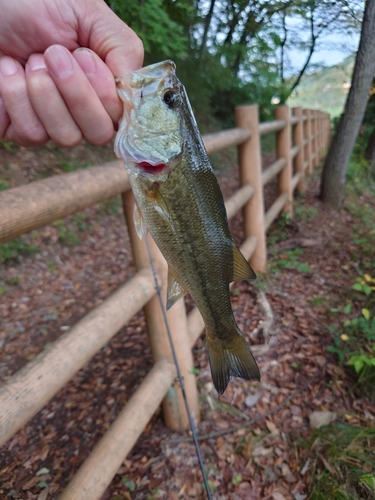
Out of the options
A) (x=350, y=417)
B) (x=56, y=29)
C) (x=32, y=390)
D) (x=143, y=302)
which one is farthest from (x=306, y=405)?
(x=56, y=29)

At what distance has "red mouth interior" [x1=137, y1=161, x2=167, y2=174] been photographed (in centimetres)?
92

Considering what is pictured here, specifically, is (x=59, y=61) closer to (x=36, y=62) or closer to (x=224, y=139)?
(x=36, y=62)

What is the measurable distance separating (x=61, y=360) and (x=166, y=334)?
80 cm

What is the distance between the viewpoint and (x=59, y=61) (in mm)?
802

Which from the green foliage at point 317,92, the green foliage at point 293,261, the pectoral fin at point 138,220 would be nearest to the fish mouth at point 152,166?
the pectoral fin at point 138,220

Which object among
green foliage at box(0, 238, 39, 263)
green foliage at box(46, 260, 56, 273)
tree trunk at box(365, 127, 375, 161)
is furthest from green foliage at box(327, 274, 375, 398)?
tree trunk at box(365, 127, 375, 161)

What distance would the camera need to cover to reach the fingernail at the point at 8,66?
913 mm

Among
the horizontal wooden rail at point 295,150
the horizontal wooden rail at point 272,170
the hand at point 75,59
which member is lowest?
the horizontal wooden rail at point 295,150

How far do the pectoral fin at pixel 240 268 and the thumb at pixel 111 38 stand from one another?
0.61 meters

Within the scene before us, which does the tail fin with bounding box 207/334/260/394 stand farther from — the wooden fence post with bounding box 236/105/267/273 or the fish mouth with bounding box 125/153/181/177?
the wooden fence post with bounding box 236/105/267/273

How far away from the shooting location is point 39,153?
5.01 meters

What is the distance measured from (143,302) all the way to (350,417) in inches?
59.3

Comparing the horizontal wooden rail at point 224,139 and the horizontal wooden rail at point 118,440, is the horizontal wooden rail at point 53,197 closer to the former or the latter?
the horizontal wooden rail at point 224,139

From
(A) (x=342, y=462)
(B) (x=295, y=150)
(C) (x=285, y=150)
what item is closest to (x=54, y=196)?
(A) (x=342, y=462)
